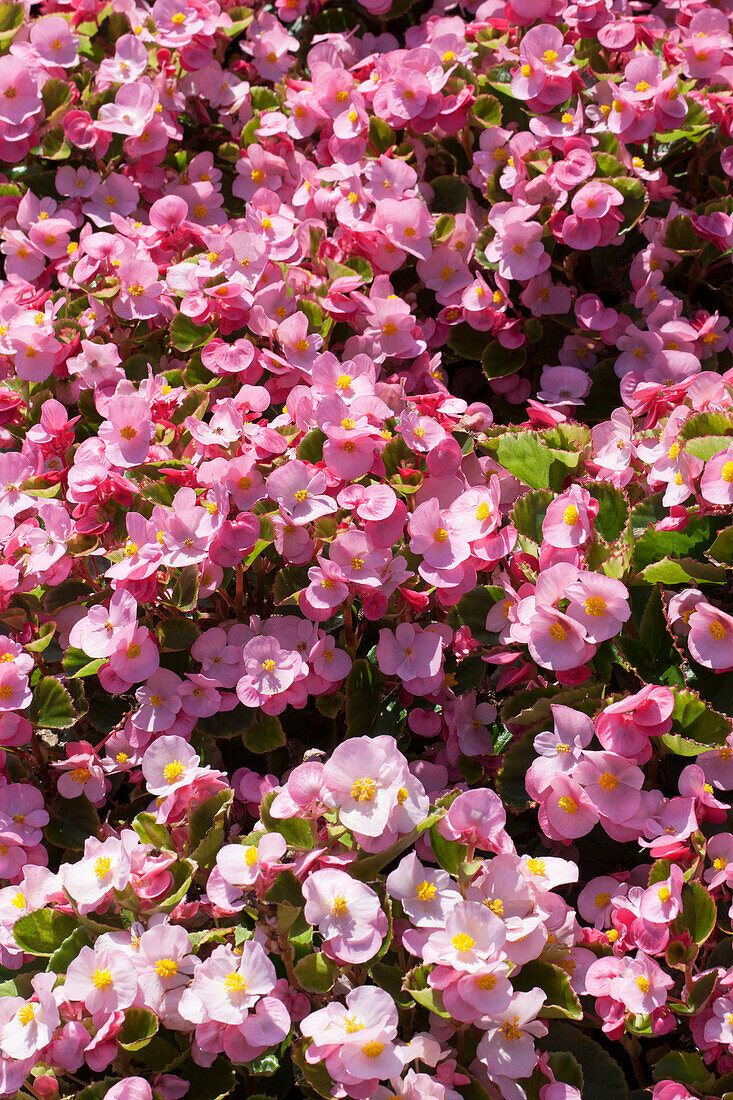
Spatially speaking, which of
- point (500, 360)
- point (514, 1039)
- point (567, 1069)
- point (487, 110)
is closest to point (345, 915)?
point (514, 1039)

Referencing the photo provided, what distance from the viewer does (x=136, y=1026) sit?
1.14 m

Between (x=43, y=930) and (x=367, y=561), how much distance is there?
63cm

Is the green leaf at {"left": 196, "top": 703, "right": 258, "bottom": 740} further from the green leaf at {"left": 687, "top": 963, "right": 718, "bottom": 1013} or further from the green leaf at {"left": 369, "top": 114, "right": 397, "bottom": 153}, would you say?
the green leaf at {"left": 369, "top": 114, "right": 397, "bottom": 153}

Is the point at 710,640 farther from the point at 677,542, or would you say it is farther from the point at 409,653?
the point at 409,653

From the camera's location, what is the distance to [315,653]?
1.48 m

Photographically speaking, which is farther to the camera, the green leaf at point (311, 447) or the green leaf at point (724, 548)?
the green leaf at point (311, 447)

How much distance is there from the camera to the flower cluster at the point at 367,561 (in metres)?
1.17

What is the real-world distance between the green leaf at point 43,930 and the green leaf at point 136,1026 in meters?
0.16

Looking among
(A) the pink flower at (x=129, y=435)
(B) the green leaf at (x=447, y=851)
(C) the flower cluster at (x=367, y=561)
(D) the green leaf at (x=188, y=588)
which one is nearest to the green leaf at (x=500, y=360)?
(C) the flower cluster at (x=367, y=561)

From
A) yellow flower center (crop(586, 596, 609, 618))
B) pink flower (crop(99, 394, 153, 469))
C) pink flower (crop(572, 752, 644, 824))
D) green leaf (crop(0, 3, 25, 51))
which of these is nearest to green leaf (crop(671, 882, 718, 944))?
pink flower (crop(572, 752, 644, 824))

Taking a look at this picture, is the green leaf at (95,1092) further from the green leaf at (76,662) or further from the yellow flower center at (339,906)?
the green leaf at (76,662)

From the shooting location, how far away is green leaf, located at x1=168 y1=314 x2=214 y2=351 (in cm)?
185

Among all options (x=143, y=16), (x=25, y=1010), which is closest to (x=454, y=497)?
(x=25, y=1010)

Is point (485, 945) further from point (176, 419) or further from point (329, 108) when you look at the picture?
point (329, 108)
